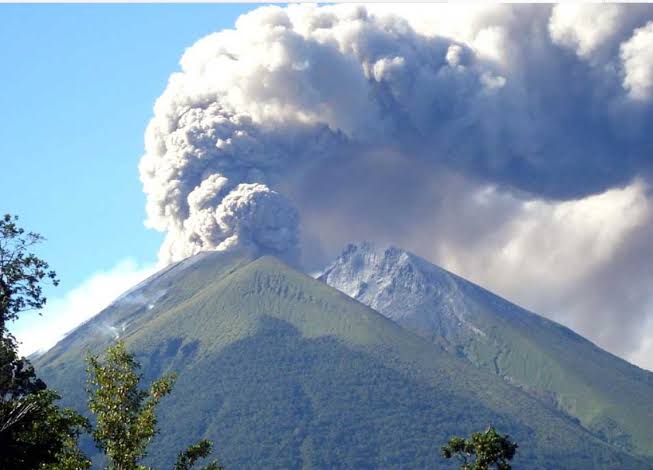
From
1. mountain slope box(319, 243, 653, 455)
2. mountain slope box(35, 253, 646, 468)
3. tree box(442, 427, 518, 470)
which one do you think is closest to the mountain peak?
mountain slope box(319, 243, 653, 455)

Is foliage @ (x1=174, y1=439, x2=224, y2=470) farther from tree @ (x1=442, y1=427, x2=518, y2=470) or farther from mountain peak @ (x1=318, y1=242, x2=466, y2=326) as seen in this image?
mountain peak @ (x1=318, y1=242, x2=466, y2=326)

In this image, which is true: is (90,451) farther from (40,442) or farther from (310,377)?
(40,442)

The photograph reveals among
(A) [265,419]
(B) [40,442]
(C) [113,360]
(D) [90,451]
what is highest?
(A) [265,419]

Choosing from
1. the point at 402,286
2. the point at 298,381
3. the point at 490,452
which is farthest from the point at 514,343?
the point at 490,452

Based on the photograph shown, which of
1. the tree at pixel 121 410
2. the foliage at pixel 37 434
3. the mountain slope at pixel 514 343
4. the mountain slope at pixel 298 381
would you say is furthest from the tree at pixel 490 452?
the mountain slope at pixel 514 343

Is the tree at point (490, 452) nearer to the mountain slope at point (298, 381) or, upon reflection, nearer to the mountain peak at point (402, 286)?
the mountain slope at point (298, 381)

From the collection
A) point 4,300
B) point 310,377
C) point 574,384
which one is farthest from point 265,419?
point 4,300
